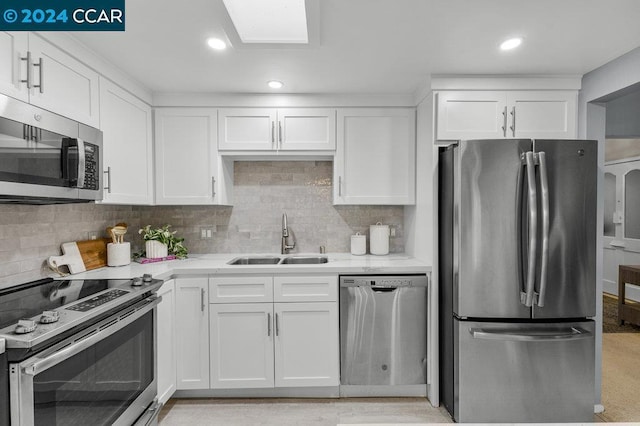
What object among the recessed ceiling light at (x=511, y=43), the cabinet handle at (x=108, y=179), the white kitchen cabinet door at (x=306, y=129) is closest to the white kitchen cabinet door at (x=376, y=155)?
the white kitchen cabinet door at (x=306, y=129)

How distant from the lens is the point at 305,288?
8.46 ft

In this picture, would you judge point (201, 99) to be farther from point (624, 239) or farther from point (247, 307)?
point (624, 239)

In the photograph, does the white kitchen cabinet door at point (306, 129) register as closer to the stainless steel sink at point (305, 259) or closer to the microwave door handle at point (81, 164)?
the stainless steel sink at point (305, 259)

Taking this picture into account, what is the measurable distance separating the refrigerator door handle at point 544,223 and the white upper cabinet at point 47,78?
2641mm

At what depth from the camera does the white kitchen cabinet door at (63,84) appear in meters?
1.71

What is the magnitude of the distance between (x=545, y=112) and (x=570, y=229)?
869 millimetres

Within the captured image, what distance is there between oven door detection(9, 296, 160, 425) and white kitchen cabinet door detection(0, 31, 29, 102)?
3.54 ft

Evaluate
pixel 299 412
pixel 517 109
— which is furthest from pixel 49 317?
pixel 517 109

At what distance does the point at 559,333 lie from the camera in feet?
7.26

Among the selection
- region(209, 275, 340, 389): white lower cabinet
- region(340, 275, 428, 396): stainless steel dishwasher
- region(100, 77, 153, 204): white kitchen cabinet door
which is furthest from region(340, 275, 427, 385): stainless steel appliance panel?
region(100, 77, 153, 204): white kitchen cabinet door

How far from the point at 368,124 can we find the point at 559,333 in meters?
1.93

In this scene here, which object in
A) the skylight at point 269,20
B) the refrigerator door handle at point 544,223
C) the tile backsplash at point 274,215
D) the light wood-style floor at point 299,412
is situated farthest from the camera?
the tile backsplash at point 274,215

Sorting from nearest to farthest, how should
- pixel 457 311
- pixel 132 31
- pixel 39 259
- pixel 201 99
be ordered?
pixel 132 31
pixel 39 259
pixel 457 311
pixel 201 99

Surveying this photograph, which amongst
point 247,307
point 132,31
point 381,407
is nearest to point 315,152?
point 247,307
